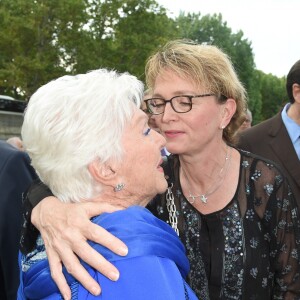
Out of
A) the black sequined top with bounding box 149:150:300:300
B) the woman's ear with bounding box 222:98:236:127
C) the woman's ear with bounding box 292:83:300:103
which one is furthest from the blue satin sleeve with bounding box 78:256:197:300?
the woman's ear with bounding box 292:83:300:103

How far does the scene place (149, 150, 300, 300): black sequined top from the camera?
8.34ft

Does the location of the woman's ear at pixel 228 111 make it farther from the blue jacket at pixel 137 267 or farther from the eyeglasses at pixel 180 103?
the blue jacket at pixel 137 267

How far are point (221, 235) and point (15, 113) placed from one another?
10.0 meters

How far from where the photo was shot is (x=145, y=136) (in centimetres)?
184

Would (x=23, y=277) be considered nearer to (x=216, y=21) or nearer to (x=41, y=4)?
(x=41, y=4)

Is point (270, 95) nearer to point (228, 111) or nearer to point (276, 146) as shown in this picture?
point (276, 146)

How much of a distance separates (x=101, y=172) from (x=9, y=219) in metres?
0.71

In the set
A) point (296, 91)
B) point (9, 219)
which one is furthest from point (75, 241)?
point (296, 91)

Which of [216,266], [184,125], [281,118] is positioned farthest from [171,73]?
[281,118]

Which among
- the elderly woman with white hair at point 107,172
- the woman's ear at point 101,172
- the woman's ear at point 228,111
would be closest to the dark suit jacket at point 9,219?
the elderly woman with white hair at point 107,172

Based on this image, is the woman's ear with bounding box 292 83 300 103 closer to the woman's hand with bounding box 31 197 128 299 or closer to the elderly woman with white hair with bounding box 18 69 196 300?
the elderly woman with white hair with bounding box 18 69 196 300

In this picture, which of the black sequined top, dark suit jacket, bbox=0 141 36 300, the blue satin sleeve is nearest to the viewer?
the blue satin sleeve

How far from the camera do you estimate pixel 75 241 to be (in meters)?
1.55

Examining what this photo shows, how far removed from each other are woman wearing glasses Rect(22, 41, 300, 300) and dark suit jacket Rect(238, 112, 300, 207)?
4.52 feet
